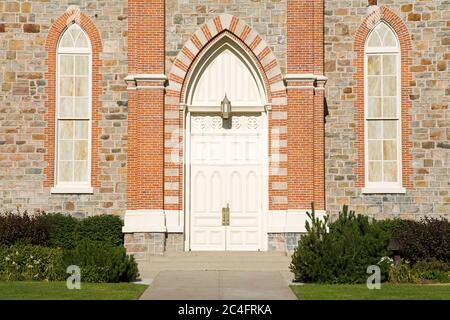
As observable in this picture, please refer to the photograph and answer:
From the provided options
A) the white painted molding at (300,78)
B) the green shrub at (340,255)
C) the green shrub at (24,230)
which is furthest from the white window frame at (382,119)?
the green shrub at (24,230)

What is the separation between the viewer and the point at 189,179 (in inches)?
943

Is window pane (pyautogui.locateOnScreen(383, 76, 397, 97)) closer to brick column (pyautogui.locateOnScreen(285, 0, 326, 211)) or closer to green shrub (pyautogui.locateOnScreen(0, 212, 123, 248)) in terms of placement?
brick column (pyautogui.locateOnScreen(285, 0, 326, 211))

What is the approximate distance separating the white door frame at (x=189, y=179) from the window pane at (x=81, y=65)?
3.16 metres

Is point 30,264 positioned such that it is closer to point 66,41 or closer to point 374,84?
point 66,41

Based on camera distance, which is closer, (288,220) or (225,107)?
(288,220)

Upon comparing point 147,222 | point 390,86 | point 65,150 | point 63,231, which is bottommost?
point 63,231

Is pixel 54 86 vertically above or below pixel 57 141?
above

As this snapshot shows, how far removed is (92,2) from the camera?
24.8 m

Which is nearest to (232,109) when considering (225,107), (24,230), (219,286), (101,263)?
(225,107)

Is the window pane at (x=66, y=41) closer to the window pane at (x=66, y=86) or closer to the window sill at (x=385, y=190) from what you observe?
the window pane at (x=66, y=86)

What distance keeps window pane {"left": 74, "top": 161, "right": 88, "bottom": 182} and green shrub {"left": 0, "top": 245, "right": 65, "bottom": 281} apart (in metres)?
4.66

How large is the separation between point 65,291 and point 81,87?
961 centimetres

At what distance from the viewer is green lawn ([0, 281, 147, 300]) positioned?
50.3 ft

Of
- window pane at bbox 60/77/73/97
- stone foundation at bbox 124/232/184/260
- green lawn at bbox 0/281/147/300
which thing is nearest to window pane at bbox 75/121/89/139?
window pane at bbox 60/77/73/97
